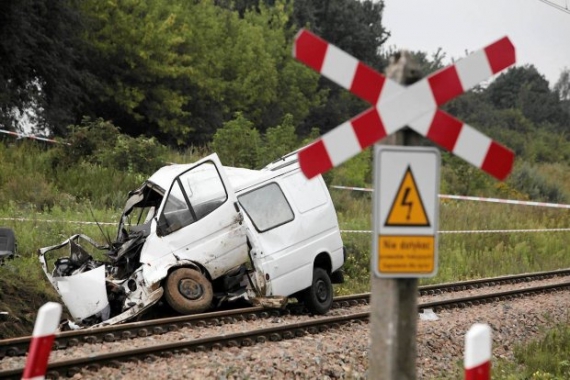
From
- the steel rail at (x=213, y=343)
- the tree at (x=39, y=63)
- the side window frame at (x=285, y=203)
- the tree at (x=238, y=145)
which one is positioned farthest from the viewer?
the tree at (x=39, y=63)

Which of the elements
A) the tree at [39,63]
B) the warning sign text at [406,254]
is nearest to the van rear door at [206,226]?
the warning sign text at [406,254]

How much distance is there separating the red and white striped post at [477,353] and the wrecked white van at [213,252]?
29.8 feet

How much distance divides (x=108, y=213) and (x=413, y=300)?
55.5 ft

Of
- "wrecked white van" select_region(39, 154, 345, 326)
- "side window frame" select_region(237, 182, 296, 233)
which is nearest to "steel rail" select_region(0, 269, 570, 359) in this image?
"wrecked white van" select_region(39, 154, 345, 326)

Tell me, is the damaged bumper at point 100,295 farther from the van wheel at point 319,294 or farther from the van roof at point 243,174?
the van wheel at point 319,294

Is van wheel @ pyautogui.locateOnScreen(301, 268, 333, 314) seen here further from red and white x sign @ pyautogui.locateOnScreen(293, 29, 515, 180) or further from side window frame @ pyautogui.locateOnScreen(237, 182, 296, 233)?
red and white x sign @ pyautogui.locateOnScreen(293, 29, 515, 180)

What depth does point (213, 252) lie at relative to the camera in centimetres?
1352

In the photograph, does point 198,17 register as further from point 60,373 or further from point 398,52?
point 398,52

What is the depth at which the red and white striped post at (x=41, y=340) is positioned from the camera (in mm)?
4898

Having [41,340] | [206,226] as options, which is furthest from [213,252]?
[41,340]

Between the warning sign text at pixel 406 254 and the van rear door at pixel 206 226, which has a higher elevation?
the warning sign text at pixel 406 254

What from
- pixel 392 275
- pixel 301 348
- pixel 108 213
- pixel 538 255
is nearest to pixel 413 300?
pixel 392 275

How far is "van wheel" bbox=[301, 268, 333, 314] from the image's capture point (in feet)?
46.6

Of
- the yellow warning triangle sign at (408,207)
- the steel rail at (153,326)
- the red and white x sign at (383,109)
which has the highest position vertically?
the red and white x sign at (383,109)
